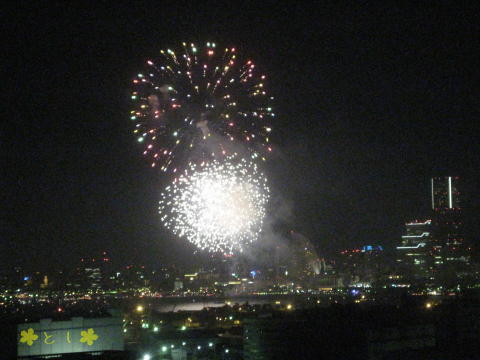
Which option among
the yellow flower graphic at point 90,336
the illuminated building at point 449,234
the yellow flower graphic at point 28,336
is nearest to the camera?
the yellow flower graphic at point 28,336

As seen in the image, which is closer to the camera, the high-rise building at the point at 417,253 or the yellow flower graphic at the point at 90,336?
the yellow flower graphic at the point at 90,336

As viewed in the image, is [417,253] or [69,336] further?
[417,253]

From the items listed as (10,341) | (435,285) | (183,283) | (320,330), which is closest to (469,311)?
(320,330)

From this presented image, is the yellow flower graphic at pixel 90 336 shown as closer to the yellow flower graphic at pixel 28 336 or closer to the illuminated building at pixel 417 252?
the yellow flower graphic at pixel 28 336

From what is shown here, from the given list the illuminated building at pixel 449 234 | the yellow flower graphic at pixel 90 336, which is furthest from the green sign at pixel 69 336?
the illuminated building at pixel 449 234

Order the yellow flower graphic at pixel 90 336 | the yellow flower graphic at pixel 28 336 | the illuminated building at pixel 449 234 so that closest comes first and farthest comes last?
1. the yellow flower graphic at pixel 28 336
2. the yellow flower graphic at pixel 90 336
3. the illuminated building at pixel 449 234

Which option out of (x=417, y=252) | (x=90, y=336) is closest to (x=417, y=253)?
(x=417, y=252)

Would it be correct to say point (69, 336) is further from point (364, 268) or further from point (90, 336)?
point (364, 268)

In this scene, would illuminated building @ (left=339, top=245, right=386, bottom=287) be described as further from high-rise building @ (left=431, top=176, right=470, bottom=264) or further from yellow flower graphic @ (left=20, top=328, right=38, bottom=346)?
yellow flower graphic @ (left=20, top=328, right=38, bottom=346)

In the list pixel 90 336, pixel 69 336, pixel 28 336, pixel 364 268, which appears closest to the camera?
pixel 28 336
